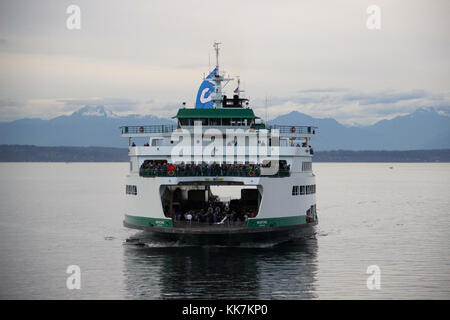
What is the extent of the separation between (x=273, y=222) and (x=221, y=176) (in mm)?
3893

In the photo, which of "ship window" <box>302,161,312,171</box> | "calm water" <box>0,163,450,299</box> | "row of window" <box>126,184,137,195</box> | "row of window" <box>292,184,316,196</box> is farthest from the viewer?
"ship window" <box>302,161,312,171</box>

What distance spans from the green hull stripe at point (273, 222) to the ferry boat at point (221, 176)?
0.05 meters

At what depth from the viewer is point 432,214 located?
66.5 m

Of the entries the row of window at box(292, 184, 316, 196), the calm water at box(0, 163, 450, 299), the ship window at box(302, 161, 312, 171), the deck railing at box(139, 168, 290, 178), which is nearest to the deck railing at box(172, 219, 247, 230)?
the calm water at box(0, 163, 450, 299)

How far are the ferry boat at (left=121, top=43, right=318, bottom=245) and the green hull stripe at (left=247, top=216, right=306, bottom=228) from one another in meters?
0.05

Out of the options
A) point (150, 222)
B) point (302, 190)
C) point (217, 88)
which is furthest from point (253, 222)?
point (217, 88)

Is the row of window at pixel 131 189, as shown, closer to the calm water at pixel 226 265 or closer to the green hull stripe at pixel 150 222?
the green hull stripe at pixel 150 222

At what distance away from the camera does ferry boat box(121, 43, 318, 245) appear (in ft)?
116

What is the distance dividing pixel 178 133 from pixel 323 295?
1620cm

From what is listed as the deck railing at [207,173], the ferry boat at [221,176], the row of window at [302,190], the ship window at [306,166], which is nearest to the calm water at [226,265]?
the ferry boat at [221,176]

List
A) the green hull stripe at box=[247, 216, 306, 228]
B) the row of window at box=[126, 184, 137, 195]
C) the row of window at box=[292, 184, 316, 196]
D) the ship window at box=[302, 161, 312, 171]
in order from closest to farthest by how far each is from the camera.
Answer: the green hull stripe at box=[247, 216, 306, 228]
the row of window at box=[126, 184, 137, 195]
the row of window at box=[292, 184, 316, 196]
the ship window at box=[302, 161, 312, 171]

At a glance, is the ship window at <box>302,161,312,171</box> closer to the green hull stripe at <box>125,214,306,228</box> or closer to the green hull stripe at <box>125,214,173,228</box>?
the green hull stripe at <box>125,214,306,228</box>

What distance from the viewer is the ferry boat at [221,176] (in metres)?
35.2
